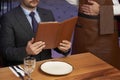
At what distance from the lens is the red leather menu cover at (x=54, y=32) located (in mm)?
1693

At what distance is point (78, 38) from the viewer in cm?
234

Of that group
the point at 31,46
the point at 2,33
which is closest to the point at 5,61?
the point at 2,33

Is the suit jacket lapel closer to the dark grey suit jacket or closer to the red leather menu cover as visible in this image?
the dark grey suit jacket

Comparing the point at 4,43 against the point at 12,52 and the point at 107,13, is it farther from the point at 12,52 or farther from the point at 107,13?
the point at 107,13

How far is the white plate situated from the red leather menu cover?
0.43 ft

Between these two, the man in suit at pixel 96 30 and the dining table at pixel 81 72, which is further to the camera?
the man in suit at pixel 96 30

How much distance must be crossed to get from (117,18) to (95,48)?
39cm

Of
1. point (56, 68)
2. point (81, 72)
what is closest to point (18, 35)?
point (56, 68)

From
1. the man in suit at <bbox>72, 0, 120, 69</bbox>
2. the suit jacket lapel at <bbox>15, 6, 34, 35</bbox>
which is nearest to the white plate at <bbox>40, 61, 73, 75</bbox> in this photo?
the suit jacket lapel at <bbox>15, 6, 34, 35</bbox>

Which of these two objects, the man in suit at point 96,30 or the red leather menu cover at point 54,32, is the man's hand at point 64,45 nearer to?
the red leather menu cover at point 54,32

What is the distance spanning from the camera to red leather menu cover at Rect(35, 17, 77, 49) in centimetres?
169

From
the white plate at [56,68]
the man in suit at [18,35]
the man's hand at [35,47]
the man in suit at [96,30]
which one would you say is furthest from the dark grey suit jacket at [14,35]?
the man in suit at [96,30]

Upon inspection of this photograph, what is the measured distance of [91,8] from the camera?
2158 millimetres

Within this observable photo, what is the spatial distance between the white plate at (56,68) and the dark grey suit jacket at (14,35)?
256 millimetres
